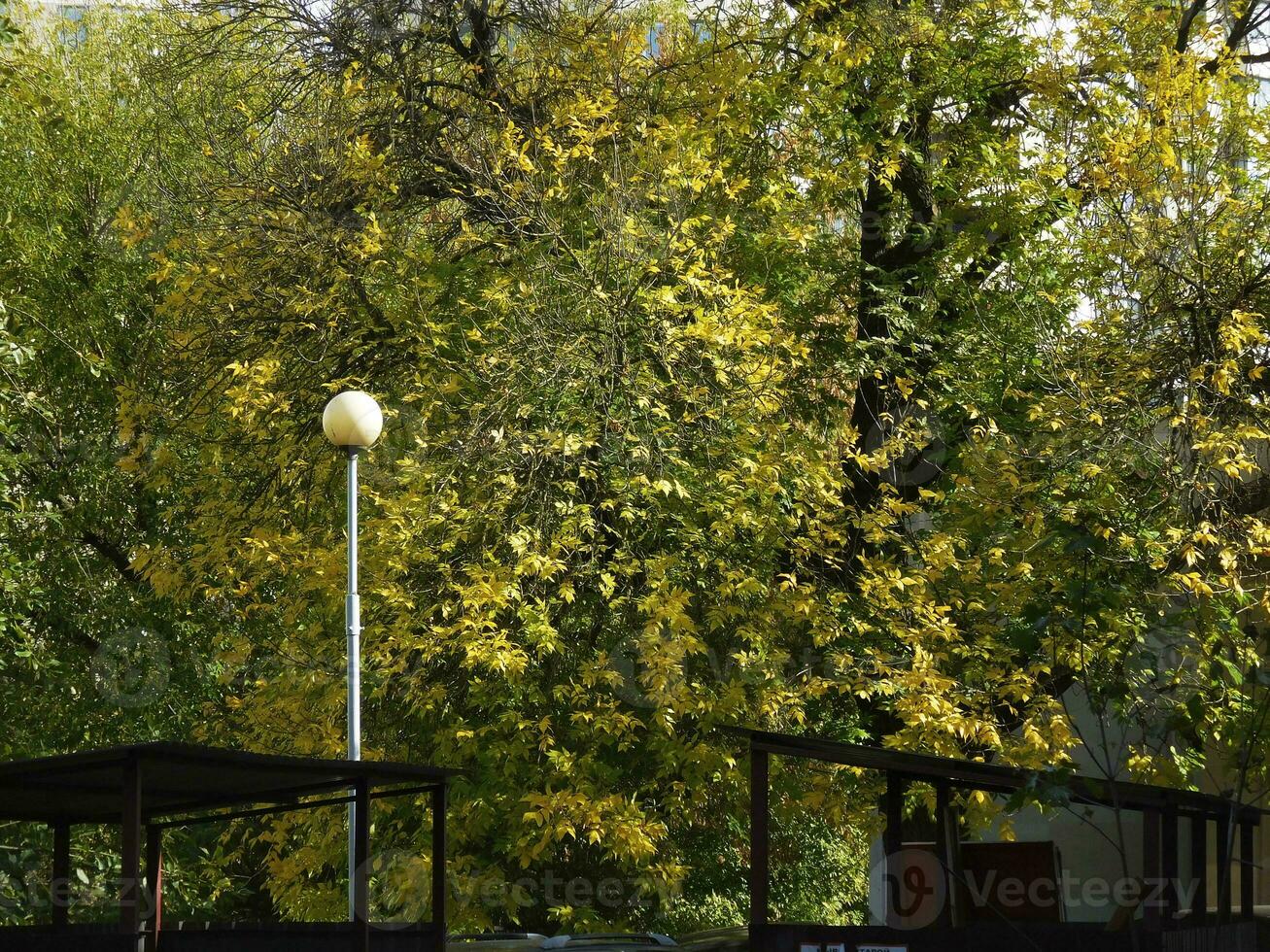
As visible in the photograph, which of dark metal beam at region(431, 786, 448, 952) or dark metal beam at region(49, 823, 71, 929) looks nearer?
dark metal beam at region(431, 786, 448, 952)

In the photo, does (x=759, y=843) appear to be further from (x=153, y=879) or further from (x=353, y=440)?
(x=153, y=879)

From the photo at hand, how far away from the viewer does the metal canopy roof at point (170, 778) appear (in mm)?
7156

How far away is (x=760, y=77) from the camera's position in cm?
1445

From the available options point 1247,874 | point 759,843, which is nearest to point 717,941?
point 1247,874

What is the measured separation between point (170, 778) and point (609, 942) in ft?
14.0

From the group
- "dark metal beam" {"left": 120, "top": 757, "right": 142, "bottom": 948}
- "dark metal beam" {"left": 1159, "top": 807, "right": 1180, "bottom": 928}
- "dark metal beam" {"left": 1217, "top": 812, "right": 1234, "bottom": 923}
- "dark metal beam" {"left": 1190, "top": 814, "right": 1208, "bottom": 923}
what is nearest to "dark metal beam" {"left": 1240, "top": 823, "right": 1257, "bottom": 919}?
"dark metal beam" {"left": 1217, "top": 812, "right": 1234, "bottom": 923}

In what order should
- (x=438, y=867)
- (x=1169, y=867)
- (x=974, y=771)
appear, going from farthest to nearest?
1. (x=438, y=867)
2. (x=1169, y=867)
3. (x=974, y=771)

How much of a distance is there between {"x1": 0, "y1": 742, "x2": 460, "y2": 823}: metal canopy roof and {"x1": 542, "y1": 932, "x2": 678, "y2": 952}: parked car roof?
95.4 inches

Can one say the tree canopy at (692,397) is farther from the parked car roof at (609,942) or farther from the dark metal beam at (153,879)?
the dark metal beam at (153,879)

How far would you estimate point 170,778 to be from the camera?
8.37 metres

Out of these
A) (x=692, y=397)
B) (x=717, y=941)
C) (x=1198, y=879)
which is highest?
(x=692, y=397)

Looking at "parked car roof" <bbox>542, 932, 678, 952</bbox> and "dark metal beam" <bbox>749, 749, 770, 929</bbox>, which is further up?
"dark metal beam" <bbox>749, 749, 770, 929</bbox>

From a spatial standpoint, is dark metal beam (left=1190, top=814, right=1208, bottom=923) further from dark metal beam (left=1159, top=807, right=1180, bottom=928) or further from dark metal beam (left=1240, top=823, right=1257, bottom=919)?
dark metal beam (left=1240, top=823, right=1257, bottom=919)

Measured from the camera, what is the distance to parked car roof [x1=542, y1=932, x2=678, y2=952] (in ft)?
36.6
